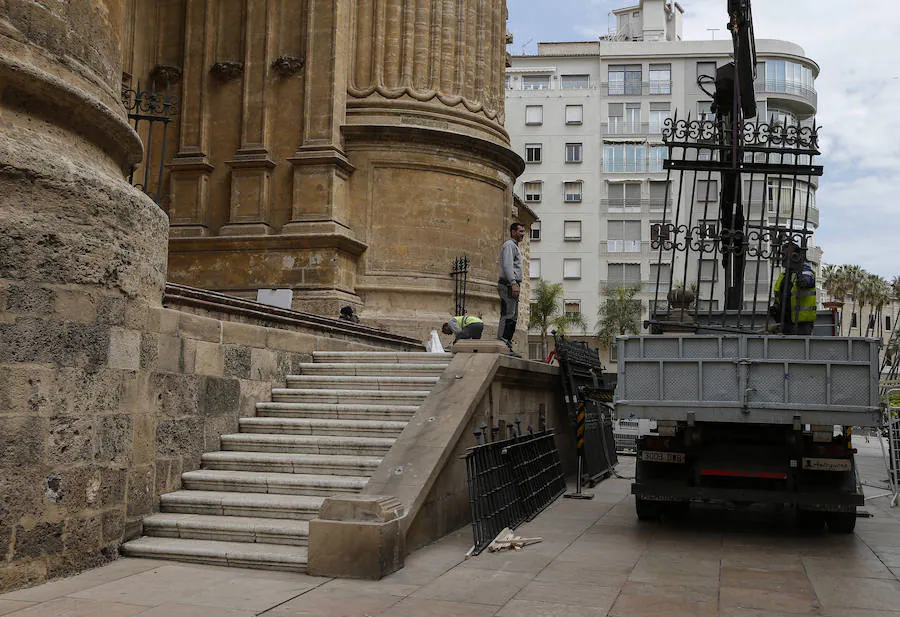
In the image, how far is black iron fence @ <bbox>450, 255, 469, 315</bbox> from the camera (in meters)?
19.0

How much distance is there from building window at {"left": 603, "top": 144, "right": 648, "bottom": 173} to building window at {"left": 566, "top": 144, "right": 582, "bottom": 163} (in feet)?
5.20

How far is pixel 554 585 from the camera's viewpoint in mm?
6859

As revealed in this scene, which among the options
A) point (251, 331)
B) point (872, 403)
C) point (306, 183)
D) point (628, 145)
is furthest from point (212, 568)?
point (628, 145)

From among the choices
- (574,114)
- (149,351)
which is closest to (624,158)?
(574,114)

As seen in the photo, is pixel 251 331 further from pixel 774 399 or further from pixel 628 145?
pixel 628 145

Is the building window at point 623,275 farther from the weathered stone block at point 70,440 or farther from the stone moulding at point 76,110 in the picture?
the weathered stone block at point 70,440

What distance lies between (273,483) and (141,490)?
1179 mm

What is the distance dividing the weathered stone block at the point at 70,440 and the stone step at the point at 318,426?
277 centimetres

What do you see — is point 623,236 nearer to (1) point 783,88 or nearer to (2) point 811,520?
(1) point 783,88

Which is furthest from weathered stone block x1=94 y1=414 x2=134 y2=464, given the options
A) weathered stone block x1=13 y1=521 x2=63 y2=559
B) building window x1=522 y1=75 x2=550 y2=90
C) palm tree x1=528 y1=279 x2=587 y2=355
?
building window x1=522 y1=75 x2=550 y2=90

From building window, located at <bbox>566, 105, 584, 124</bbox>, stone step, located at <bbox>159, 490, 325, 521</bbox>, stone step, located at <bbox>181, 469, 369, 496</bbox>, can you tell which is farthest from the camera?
building window, located at <bbox>566, 105, 584, 124</bbox>

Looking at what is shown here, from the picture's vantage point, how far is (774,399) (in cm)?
859

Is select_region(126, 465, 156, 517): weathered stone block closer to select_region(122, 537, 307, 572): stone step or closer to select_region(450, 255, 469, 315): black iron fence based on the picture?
select_region(122, 537, 307, 572): stone step

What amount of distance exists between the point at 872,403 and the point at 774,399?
83 cm
